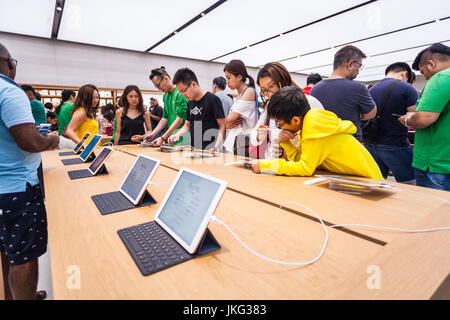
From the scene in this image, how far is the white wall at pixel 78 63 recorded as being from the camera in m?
5.66

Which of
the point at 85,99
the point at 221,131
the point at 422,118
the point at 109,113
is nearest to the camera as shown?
the point at 422,118

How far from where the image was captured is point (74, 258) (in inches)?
25.0

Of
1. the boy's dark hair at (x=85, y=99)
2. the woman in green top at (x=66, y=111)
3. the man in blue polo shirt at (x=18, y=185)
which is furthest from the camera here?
the woman in green top at (x=66, y=111)

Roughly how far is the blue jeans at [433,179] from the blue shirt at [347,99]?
466 millimetres

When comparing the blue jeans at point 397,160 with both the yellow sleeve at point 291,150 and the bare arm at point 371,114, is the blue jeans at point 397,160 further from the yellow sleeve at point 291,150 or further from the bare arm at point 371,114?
the yellow sleeve at point 291,150

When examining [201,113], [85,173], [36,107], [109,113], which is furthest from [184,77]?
[109,113]

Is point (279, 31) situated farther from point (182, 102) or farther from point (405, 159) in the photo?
point (405, 159)

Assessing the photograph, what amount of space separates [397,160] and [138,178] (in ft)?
7.33

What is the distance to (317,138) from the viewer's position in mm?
1246

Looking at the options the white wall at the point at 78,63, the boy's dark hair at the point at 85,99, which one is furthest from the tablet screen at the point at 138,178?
the white wall at the point at 78,63

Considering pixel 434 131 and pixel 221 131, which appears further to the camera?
pixel 221 131

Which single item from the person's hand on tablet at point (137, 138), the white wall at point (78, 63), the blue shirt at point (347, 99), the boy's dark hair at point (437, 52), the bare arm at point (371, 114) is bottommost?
the person's hand on tablet at point (137, 138)

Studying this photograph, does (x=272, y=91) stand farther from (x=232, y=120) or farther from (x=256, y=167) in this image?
(x=256, y=167)

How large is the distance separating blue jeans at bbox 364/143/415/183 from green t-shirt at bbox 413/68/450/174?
62 cm
